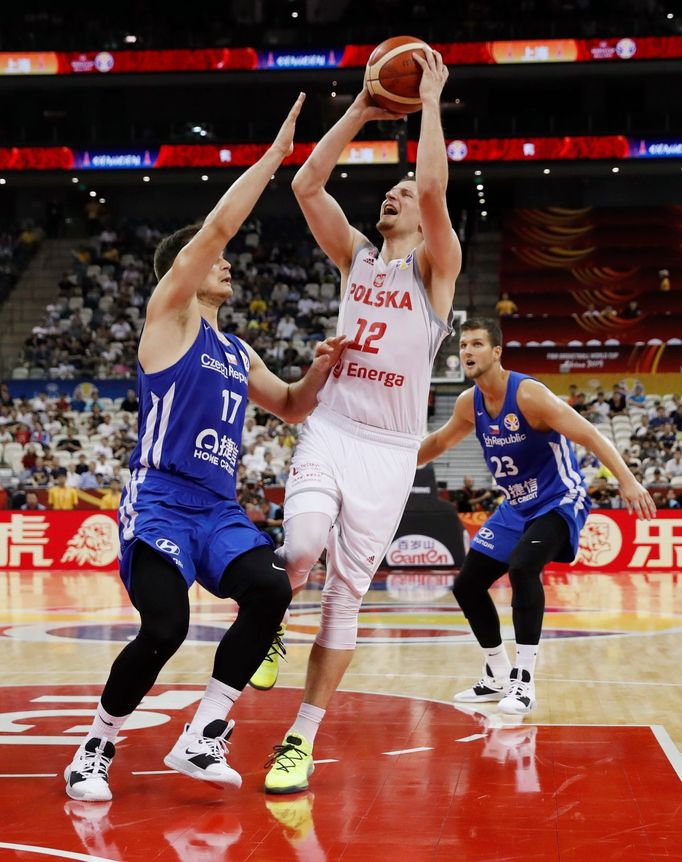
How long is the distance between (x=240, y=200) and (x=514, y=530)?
312 cm

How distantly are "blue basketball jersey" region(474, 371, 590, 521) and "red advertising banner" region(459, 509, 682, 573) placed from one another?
9.64 m

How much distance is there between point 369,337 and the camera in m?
4.97

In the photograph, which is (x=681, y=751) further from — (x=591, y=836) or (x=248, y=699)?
(x=248, y=699)

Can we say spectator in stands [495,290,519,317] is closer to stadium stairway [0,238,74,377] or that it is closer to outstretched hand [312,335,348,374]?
stadium stairway [0,238,74,377]

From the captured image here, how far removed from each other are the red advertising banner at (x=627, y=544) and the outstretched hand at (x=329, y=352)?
11.7m

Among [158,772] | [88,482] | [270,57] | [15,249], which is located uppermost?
[270,57]

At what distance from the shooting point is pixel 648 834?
3.75m

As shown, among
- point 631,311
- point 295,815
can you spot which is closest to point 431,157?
point 295,815

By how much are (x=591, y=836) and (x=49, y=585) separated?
11.7 meters

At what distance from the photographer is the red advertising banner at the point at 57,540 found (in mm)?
16766

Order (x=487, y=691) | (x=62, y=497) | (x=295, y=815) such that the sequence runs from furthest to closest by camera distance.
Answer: (x=62, y=497)
(x=487, y=691)
(x=295, y=815)

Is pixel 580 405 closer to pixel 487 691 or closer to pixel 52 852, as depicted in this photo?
pixel 487 691

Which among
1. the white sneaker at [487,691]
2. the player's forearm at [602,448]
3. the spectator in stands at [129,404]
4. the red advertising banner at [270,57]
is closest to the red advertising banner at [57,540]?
the spectator in stands at [129,404]

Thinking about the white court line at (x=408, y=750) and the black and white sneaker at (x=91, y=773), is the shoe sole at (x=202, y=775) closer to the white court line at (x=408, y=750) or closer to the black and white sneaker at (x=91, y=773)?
the black and white sneaker at (x=91, y=773)
